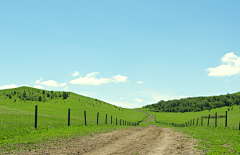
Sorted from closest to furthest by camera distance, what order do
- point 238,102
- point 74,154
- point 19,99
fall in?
point 74,154 → point 19,99 → point 238,102

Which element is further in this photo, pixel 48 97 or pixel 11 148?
pixel 48 97

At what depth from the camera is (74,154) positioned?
10.8 metres

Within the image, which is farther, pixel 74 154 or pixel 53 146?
pixel 53 146

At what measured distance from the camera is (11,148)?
39.2 feet

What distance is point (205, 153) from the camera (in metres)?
11.4

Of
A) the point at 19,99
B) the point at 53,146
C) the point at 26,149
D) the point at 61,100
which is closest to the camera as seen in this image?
the point at 26,149

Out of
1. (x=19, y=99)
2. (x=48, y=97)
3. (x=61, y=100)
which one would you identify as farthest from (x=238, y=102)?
(x=19, y=99)

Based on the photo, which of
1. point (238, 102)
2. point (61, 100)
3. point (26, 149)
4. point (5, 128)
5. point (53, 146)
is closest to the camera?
point (26, 149)

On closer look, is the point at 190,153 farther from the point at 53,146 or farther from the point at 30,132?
the point at 30,132

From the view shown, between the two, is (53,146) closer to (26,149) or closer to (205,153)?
(26,149)

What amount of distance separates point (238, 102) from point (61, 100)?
185 m

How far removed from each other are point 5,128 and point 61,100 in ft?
532

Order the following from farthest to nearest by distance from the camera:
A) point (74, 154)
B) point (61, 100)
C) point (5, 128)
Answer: point (61, 100), point (5, 128), point (74, 154)

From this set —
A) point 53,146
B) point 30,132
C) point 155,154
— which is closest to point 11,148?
point 53,146
